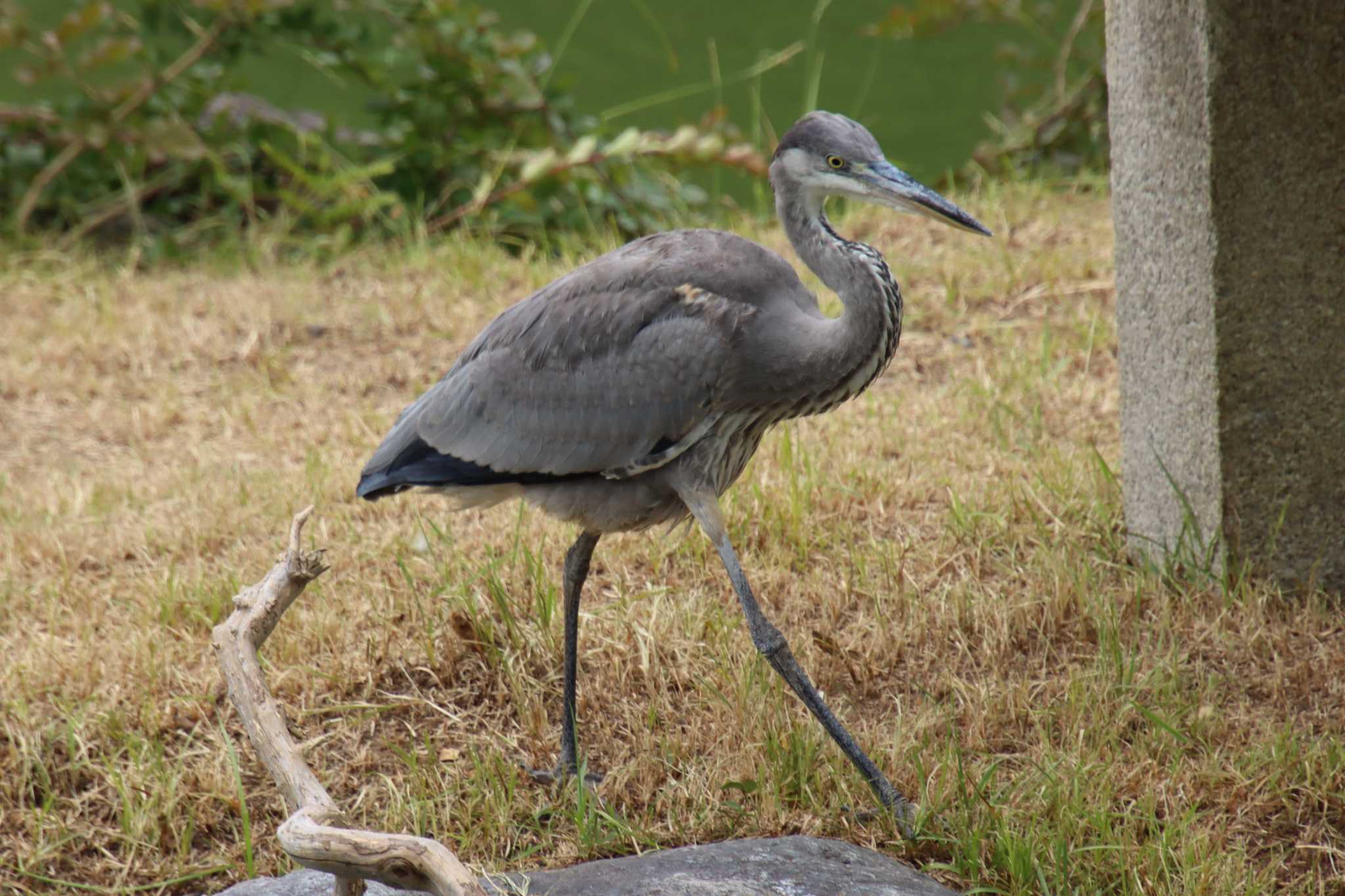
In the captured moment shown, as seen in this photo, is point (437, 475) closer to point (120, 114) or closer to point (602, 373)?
point (602, 373)

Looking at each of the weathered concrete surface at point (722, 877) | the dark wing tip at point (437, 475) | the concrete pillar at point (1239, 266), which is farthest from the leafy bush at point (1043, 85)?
the weathered concrete surface at point (722, 877)

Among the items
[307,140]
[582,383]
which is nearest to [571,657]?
[582,383]

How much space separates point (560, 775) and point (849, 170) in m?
1.51

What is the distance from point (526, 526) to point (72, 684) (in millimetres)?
1299

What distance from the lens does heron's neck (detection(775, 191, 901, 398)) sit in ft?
10.4

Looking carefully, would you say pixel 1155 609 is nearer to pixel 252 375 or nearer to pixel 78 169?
pixel 252 375

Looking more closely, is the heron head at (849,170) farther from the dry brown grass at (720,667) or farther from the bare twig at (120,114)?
the bare twig at (120,114)

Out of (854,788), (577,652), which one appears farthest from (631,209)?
(854,788)

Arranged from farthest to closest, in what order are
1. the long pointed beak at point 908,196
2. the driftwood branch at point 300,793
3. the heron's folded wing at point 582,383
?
the heron's folded wing at point 582,383
the long pointed beak at point 908,196
the driftwood branch at point 300,793

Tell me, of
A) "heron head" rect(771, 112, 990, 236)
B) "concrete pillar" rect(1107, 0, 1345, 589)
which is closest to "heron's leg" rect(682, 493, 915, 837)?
"heron head" rect(771, 112, 990, 236)

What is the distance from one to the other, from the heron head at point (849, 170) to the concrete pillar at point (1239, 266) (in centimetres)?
76

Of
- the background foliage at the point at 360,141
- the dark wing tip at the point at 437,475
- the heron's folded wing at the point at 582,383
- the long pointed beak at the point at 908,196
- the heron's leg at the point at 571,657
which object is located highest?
the background foliage at the point at 360,141

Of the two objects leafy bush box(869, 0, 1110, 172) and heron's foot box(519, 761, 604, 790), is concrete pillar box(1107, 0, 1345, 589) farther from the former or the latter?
leafy bush box(869, 0, 1110, 172)

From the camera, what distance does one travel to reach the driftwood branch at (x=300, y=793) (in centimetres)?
232
